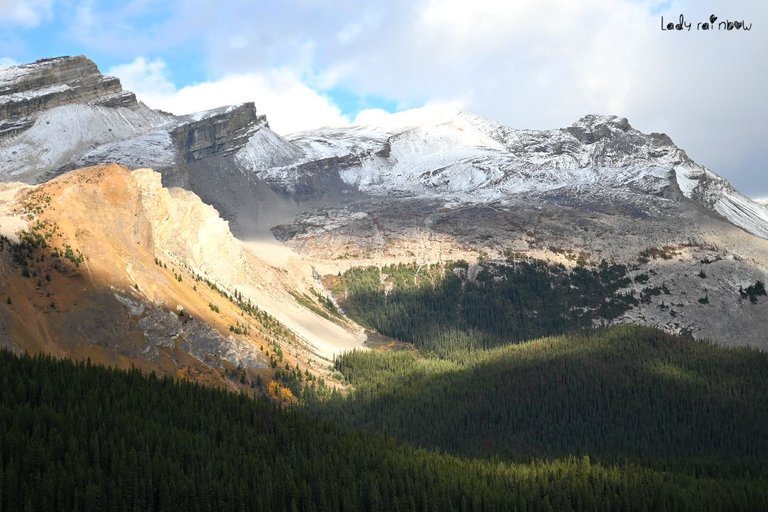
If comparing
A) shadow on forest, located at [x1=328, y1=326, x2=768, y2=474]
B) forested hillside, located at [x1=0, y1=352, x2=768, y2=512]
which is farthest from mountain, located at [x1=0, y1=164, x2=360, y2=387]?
shadow on forest, located at [x1=328, y1=326, x2=768, y2=474]

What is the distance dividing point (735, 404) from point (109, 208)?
127151 millimetres

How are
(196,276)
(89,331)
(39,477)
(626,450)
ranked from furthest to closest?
(196,276) → (626,450) → (89,331) → (39,477)

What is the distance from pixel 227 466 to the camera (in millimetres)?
100188

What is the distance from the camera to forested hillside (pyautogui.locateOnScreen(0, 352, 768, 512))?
88.2 metres

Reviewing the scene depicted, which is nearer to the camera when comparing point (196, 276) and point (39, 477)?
point (39, 477)

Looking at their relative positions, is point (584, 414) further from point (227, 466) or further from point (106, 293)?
point (227, 466)

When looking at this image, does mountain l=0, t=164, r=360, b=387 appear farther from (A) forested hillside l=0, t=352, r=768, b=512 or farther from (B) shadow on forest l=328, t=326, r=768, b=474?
(B) shadow on forest l=328, t=326, r=768, b=474

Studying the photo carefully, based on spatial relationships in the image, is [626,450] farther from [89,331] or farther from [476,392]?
[89,331]

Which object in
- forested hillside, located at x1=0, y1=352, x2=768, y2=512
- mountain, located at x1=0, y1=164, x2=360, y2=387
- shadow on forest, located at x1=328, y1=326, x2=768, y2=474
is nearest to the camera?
forested hillside, located at x1=0, y1=352, x2=768, y2=512

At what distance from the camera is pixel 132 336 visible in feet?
462

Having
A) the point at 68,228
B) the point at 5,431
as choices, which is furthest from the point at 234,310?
the point at 5,431

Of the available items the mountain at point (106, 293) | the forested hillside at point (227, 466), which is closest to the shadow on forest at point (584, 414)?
the forested hillside at point (227, 466)

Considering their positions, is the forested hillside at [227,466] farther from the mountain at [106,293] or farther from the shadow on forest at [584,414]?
the shadow on forest at [584,414]

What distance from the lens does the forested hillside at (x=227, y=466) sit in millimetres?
88250
